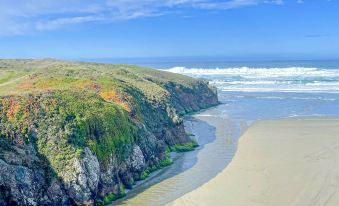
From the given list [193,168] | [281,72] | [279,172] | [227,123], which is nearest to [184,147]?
[193,168]

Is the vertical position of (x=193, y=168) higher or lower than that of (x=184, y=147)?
lower

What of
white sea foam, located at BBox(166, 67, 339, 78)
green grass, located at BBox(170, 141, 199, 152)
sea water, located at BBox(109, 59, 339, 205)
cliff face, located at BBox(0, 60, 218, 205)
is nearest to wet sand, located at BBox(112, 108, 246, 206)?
sea water, located at BBox(109, 59, 339, 205)

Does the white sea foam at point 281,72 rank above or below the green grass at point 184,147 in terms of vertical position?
above

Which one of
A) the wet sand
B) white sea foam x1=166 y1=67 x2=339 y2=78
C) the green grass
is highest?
white sea foam x1=166 y1=67 x2=339 y2=78

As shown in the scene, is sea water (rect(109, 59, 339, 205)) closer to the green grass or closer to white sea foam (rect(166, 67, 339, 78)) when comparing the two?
the green grass

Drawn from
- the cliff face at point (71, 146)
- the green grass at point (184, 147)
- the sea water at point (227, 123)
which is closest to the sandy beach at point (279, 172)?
the sea water at point (227, 123)

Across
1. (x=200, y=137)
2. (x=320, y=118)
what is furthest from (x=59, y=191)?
(x=320, y=118)

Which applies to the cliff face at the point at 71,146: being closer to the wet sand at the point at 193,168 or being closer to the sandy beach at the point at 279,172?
the wet sand at the point at 193,168

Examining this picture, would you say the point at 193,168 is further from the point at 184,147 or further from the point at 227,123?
the point at 227,123
